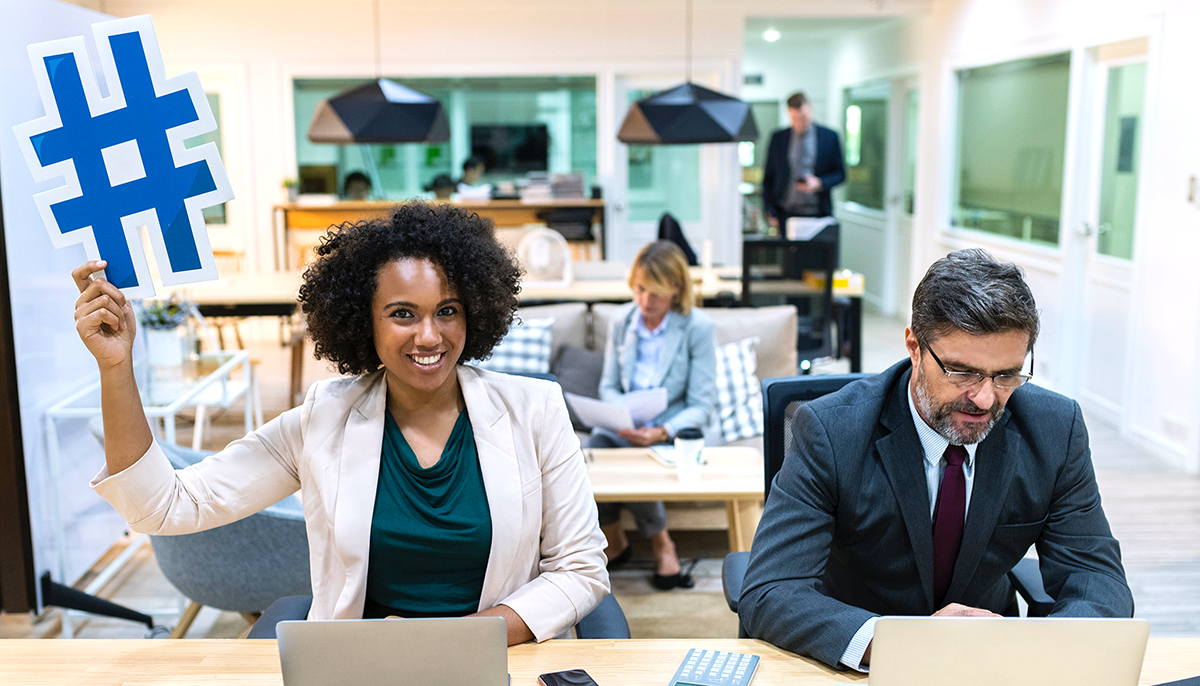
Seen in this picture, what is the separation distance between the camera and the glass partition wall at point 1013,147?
6316mm

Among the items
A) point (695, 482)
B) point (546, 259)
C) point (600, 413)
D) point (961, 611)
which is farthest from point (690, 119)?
point (961, 611)

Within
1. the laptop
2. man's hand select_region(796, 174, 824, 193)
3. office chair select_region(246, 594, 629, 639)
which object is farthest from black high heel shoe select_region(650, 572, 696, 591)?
man's hand select_region(796, 174, 824, 193)

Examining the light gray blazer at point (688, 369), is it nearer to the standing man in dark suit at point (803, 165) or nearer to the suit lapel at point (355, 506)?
the suit lapel at point (355, 506)

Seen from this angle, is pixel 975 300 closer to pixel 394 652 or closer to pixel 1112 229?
pixel 394 652

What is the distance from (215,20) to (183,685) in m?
7.78

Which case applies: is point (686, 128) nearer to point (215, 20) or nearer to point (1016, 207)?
point (1016, 207)

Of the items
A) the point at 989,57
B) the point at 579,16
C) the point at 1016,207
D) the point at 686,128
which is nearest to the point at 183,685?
the point at 686,128

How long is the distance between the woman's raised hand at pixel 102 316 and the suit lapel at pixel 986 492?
1.31m

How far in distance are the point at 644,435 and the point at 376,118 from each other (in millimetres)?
2255

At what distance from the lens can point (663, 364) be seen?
3703 mm

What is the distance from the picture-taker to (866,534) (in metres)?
1.67

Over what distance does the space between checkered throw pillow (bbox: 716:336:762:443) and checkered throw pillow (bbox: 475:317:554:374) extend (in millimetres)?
728

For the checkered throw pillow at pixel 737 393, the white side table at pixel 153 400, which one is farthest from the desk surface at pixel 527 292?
the white side table at pixel 153 400

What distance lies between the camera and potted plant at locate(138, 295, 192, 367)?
3.63m
